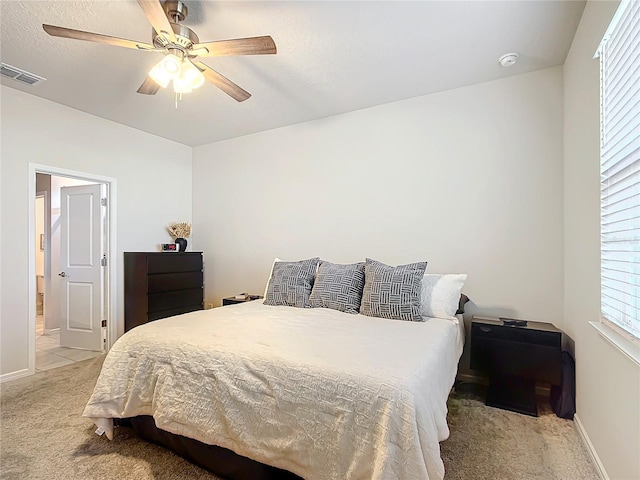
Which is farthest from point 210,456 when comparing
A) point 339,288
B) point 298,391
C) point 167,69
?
point 167,69

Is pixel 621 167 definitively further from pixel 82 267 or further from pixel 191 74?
pixel 82 267

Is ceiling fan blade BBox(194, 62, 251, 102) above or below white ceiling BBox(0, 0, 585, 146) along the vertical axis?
below

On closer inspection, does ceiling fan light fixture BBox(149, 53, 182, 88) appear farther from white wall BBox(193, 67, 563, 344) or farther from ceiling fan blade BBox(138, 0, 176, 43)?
white wall BBox(193, 67, 563, 344)

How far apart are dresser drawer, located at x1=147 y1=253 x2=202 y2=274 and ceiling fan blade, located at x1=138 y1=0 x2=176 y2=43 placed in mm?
2642

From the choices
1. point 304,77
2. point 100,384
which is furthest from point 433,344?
point 304,77

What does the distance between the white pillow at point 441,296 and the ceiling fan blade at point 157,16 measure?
95.9 inches

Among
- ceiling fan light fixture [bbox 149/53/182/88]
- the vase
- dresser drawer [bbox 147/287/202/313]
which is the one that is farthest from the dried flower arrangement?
ceiling fan light fixture [bbox 149/53/182/88]

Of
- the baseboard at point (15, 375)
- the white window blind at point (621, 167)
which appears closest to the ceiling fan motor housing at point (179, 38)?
the white window blind at point (621, 167)

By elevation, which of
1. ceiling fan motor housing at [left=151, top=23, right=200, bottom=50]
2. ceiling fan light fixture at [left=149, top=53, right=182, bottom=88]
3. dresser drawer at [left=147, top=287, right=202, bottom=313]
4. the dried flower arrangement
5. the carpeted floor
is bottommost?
the carpeted floor

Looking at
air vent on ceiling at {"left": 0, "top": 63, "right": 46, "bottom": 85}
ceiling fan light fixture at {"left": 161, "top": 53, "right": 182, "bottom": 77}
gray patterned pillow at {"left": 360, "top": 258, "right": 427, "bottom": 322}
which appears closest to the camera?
ceiling fan light fixture at {"left": 161, "top": 53, "right": 182, "bottom": 77}

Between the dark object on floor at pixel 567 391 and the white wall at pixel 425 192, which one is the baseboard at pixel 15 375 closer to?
the white wall at pixel 425 192

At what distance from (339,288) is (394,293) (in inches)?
19.6

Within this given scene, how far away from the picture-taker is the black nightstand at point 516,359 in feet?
7.38

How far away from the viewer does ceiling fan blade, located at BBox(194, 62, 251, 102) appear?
215 centimetres
